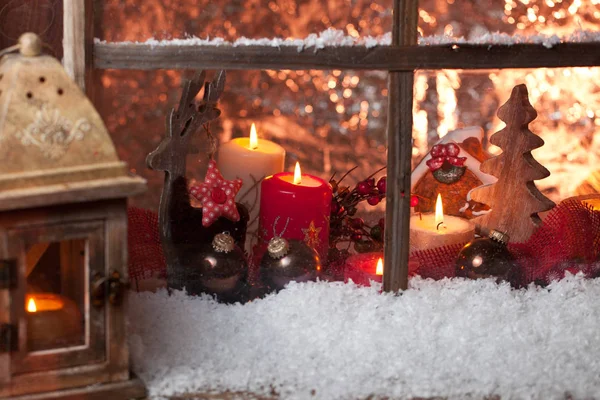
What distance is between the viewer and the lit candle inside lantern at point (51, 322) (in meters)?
1.08

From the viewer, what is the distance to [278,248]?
1.38 meters

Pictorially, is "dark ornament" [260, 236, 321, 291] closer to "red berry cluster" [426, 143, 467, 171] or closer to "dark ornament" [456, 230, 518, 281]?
"dark ornament" [456, 230, 518, 281]

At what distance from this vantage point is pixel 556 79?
2086 millimetres

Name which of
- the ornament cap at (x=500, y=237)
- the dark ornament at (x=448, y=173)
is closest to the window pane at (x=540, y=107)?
the dark ornament at (x=448, y=173)

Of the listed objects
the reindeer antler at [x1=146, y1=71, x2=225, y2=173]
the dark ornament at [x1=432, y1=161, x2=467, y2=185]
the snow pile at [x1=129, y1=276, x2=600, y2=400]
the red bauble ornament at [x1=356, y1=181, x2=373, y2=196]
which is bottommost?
the snow pile at [x1=129, y1=276, x2=600, y2=400]

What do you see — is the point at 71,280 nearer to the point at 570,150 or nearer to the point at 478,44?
the point at 478,44

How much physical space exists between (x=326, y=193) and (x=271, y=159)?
161 mm

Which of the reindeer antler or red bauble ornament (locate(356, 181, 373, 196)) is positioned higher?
the reindeer antler

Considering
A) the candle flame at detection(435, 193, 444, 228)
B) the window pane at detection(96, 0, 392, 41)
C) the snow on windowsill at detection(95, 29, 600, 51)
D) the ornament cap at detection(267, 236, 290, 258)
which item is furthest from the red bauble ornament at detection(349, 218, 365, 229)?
the window pane at detection(96, 0, 392, 41)

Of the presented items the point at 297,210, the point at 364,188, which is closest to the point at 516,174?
the point at 364,188

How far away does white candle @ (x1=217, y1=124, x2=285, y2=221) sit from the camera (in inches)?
64.5

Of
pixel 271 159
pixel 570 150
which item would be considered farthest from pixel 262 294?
pixel 570 150

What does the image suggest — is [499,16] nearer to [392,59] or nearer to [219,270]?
[392,59]

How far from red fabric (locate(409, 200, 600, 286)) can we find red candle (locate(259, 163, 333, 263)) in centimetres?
16
